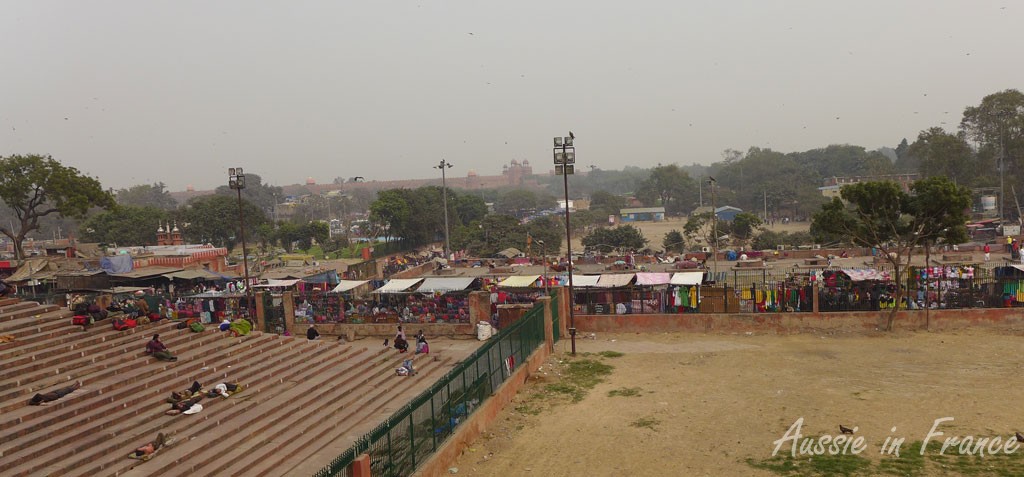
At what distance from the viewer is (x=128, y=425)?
473 inches

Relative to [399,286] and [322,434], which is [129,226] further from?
[322,434]

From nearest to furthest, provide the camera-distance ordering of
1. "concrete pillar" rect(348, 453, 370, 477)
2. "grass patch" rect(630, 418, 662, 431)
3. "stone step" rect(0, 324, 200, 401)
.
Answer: "concrete pillar" rect(348, 453, 370, 477)
"stone step" rect(0, 324, 200, 401)
"grass patch" rect(630, 418, 662, 431)

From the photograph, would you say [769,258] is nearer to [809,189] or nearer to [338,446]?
[338,446]

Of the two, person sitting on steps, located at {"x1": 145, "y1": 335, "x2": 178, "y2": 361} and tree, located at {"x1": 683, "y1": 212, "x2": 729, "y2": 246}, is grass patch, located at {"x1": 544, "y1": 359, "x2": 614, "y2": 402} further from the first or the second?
tree, located at {"x1": 683, "y1": 212, "x2": 729, "y2": 246}

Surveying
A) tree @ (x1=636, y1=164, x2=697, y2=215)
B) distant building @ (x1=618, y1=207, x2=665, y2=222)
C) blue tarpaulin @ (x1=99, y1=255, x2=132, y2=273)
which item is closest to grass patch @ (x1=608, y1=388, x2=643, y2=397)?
blue tarpaulin @ (x1=99, y1=255, x2=132, y2=273)

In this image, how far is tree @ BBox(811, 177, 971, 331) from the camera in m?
21.6

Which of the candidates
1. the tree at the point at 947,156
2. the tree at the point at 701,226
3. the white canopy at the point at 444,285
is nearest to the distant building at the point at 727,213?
the tree at the point at 947,156

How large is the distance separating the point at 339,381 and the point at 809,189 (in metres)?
82.9

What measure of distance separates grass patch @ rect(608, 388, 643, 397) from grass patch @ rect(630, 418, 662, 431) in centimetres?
191

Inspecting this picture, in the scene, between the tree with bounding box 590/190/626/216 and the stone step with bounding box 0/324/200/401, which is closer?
the stone step with bounding box 0/324/200/401

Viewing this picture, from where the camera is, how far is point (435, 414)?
1180 centimetres

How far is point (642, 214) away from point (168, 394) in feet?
316

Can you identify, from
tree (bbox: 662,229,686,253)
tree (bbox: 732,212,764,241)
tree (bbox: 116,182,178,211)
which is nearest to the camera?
tree (bbox: 732,212,764,241)

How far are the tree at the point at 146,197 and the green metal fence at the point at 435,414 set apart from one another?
137639 millimetres
